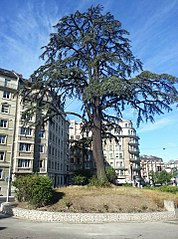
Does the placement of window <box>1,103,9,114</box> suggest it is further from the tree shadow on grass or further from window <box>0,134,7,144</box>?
the tree shadow on grass

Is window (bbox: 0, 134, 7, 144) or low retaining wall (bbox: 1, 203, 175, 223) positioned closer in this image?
low retaining wall (bbox: 1, 203, 175, 223)

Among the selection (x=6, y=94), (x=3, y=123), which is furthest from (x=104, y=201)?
(x=6, y=94)

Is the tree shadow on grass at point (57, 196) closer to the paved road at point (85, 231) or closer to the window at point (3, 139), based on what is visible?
the paved road at point (85, 231)

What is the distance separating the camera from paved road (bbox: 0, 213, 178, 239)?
27.1ft

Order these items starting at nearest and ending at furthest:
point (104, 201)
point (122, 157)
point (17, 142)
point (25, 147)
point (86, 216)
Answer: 1. point (86, 216)
2. point (104, 201)
3. point (17, 142)
4. point (25, 147)
5. point (122, 157)

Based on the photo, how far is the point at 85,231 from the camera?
915cm

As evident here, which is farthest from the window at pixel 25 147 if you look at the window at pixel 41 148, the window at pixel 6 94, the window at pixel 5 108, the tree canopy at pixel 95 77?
the tree canopy at pixel 95 77

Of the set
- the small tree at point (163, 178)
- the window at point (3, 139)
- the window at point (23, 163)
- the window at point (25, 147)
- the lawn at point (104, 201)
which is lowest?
the small tree at point (163, 178)

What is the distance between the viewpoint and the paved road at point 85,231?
8.27 m

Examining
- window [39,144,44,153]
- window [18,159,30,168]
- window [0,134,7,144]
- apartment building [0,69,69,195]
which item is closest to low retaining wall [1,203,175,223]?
apartment building [0,69,69,195]

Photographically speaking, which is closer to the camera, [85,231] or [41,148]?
[85,231]

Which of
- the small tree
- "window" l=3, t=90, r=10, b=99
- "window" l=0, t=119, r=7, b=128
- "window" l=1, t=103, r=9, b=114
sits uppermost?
"window" l=3, t=90, r=10, b=99

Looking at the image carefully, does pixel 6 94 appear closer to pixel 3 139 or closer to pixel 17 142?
pixel 3 139

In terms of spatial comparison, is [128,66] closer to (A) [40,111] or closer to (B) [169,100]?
(B) [169,100]
